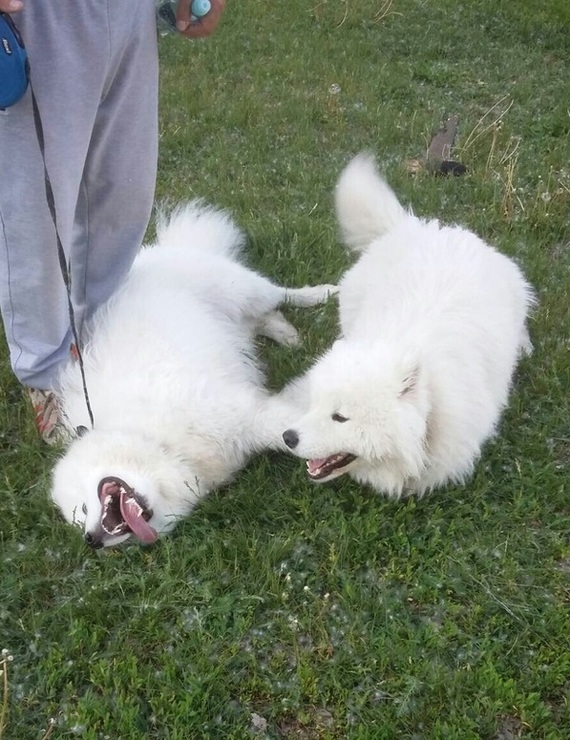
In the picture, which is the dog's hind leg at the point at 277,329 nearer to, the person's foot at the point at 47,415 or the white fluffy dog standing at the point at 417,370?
the white fluffy dog standing at the point at 417,370

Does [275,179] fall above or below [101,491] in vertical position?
below

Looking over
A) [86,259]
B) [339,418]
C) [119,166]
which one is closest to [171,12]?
[119,166]

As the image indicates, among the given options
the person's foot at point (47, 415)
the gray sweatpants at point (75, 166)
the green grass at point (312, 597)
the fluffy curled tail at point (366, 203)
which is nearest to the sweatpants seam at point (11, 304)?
A: the gray sweatpants at point (75, 166)

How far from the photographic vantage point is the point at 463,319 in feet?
10.6

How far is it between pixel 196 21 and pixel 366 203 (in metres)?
1.38

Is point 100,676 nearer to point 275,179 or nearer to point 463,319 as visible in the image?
point 463,319

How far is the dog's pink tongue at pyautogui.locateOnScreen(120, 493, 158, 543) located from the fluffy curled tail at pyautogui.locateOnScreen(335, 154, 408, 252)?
2.13 m

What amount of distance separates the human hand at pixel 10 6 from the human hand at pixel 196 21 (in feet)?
2.91

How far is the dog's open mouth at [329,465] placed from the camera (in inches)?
118

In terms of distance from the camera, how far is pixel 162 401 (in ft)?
10.4

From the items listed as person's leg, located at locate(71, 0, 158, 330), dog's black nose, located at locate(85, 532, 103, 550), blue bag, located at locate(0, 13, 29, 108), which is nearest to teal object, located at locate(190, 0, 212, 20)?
person's leg, located at locate(71, 0, 158, 330)

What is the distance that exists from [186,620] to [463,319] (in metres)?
1.67

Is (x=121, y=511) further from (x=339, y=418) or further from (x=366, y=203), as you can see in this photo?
(x=366, y=203)

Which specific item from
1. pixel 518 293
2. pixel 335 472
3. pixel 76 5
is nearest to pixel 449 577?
pixel 335 472
